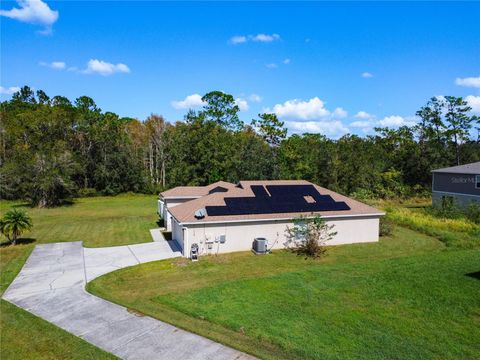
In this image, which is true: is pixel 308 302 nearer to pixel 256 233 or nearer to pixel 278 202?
pixel 256 233

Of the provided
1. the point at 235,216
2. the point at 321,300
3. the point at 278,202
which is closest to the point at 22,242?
the point at 235,216

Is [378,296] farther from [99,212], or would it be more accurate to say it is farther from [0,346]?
[99,212]

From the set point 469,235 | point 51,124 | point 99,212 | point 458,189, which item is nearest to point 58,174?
point 99,212

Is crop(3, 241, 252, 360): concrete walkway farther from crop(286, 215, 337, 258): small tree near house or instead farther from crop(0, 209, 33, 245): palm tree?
crop(286, 215, 337, 258): small tree near house

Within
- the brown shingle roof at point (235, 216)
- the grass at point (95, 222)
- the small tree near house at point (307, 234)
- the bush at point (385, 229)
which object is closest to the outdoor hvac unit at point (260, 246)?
the brown shingle roof at point (235, 216)

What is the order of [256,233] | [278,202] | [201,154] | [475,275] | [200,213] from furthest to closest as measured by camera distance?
1. [201,154]
2. [278,202]
3. [256,233]
4. [200,213]
5. [475,275]
